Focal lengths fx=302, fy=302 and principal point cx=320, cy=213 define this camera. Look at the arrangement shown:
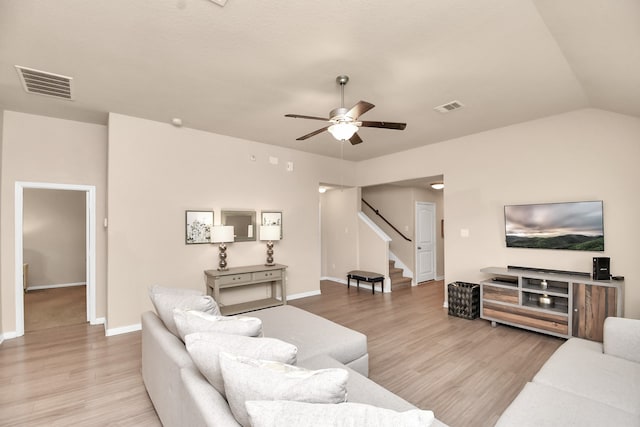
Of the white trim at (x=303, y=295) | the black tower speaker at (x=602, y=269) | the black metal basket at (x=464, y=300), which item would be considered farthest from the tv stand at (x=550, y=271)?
the white trim at (x=303, y=295)

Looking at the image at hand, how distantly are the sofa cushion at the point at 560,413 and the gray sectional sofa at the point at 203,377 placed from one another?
483mm

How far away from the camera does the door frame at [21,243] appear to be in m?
3.96

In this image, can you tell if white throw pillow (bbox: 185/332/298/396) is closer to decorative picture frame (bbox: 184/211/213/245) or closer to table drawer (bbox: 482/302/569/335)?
decorative picture frame (bbox: 184/211/213/245)

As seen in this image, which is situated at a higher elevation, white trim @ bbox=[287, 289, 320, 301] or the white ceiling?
the white ceiling

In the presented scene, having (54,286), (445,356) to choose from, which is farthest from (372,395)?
(54,286)

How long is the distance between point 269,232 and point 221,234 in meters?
0.83

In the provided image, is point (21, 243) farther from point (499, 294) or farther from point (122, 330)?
point (499, 294)

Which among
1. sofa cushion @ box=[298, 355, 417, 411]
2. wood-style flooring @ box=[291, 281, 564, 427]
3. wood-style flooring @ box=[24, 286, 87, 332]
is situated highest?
sofa cushion @ box=[298, 355, 417, 411]

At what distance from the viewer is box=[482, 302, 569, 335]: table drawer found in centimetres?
369

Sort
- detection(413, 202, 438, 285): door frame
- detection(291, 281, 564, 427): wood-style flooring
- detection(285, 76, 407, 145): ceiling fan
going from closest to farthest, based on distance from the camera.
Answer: detection(291, 281, 564, 427): wood-style flooring < detection(285, 76, 407, 145): ceiling fan < detection(413, 202, 438, 285): door frame

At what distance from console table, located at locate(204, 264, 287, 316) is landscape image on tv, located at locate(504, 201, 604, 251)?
365 centimetres

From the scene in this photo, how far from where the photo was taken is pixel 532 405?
1.66m

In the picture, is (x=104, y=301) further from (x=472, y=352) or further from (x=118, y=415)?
(x=472, y=352)

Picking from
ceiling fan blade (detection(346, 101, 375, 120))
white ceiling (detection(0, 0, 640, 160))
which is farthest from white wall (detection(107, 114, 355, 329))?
ceiling fan blade (detection(346, 101, 375, 120))
